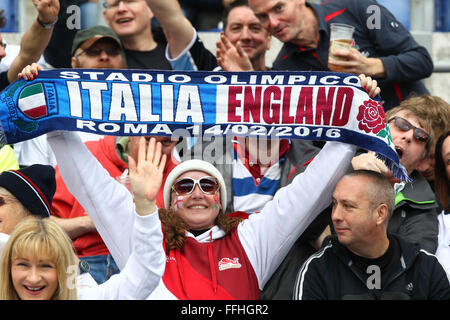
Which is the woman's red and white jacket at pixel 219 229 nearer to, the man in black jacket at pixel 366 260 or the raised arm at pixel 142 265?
the man in black jacket at pixel 366 260

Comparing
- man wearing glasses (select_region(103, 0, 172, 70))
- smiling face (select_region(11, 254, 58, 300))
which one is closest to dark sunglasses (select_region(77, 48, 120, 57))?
man wearing glasses (select_region(103, 0, 172, 70))

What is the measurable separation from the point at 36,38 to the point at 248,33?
1441 millimetres

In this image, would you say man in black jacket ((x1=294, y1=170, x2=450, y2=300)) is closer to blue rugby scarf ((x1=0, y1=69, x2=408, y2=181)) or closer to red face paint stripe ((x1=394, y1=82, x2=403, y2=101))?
blue rugby scarf ((x1=0, y1=69, x2=408, y2=181))

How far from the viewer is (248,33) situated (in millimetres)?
5867

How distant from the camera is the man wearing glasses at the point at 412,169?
15.8 ft

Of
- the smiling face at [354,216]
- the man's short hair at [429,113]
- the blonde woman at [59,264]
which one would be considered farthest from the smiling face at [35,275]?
the man's short hair at [429,113]

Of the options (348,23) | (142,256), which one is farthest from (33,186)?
(348,23)

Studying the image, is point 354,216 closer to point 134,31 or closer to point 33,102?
point 33,102

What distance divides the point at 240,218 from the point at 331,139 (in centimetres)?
71

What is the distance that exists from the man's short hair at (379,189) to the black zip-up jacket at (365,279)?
0.25 meters

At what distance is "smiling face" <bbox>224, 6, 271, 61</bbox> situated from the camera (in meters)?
→ 5.86

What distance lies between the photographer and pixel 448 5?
269 inches

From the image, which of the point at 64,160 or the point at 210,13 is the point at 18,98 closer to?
the point at 64,160
